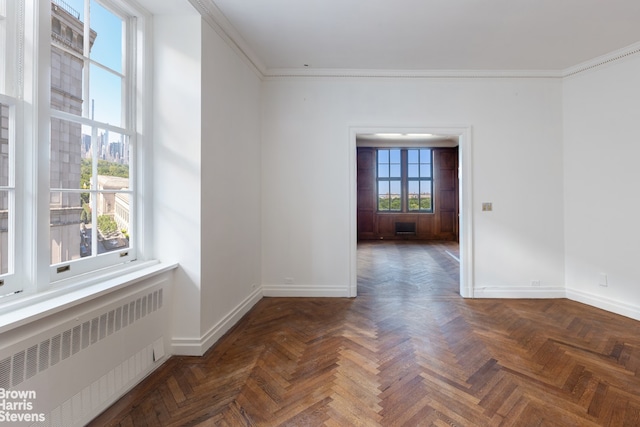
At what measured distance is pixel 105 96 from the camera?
1971mm

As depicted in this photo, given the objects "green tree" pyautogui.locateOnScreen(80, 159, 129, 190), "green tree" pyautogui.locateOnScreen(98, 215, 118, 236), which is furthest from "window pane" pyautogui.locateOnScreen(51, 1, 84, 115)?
"green tree" pyautogui.locateOnScreen(98, 215, 118, 236)

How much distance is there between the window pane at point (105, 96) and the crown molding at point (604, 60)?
4.96 metres

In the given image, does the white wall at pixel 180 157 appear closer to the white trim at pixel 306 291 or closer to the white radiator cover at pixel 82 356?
the white radiator cover at pixel 82 356

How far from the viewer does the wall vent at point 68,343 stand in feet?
4.06

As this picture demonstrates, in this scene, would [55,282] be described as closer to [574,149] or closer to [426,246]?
[574,149]

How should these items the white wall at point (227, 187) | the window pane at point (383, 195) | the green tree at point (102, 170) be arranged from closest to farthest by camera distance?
the green tree at point (102, 170), the white wall at point (227, 187), the window pane at point (383, 195)

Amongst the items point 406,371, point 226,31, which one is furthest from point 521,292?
point 226,31

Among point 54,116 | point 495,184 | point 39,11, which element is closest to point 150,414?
point 54,116

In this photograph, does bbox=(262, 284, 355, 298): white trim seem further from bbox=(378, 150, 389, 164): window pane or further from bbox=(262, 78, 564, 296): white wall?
bbox=(378, 150, 389, 164): window pane

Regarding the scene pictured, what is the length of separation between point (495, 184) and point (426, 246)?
4.50 m

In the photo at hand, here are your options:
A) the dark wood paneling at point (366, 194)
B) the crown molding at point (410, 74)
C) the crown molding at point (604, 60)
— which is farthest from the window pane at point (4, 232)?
the dark wood paneling at point (366, 194)

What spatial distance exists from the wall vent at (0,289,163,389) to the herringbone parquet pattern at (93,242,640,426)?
49 cm

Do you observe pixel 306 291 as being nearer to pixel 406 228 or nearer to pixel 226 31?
pixel 226 31

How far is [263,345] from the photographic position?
2.49 meters
